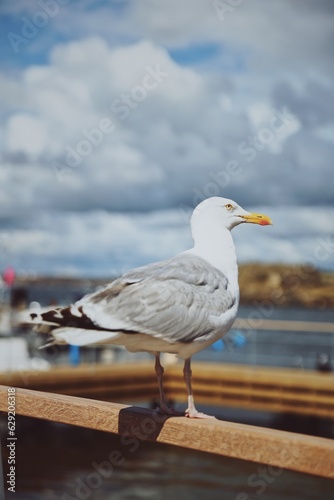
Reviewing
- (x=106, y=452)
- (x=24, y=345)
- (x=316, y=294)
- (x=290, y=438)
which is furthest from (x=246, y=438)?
(x=316, y=294)

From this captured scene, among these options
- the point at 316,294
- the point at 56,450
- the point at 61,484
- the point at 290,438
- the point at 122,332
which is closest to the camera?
the point at 290,438

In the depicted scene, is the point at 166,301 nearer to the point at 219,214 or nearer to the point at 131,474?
the point at 219,214

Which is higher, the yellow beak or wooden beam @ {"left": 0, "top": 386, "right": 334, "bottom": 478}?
the yellow beak

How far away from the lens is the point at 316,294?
356 feet

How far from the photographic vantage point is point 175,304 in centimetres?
220

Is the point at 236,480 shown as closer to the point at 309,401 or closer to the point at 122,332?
the point at 309,401

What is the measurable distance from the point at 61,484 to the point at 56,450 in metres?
1.18

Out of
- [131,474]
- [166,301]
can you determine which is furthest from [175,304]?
[131,474]

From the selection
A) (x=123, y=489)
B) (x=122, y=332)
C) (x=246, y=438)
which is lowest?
(x=123, y=489)

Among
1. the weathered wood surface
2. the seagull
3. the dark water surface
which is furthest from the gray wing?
the weathered wood surface

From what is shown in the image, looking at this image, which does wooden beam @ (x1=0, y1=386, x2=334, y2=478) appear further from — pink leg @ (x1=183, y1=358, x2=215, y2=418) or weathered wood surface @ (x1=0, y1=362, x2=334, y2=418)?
weathered wood surface @ (x1=0, y1=362, x2=334, y2=418)

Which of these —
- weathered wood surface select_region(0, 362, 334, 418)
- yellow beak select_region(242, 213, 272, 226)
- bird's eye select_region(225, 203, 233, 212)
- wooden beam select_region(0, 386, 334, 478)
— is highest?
bird's eye select_region(225, 203, 233, 212)

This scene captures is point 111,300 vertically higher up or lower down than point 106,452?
higher up

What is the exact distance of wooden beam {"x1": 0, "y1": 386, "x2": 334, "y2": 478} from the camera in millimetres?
1741
